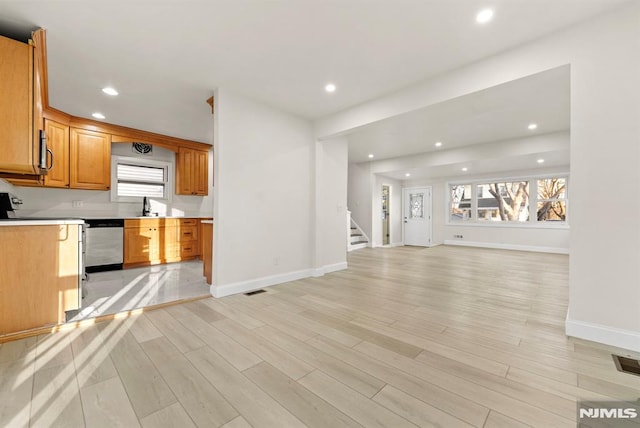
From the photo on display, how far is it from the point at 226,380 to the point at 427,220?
861cm

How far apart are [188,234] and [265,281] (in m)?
2.80

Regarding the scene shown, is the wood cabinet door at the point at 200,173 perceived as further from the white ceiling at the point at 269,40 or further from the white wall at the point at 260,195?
the white wall at the point at 260,195

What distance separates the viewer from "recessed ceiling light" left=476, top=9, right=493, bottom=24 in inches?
78.6

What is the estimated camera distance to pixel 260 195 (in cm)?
360

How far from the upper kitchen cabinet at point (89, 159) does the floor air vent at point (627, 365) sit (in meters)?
6.78

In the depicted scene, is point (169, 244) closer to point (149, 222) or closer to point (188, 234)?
point (188, 234)

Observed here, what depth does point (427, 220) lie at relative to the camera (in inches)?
352

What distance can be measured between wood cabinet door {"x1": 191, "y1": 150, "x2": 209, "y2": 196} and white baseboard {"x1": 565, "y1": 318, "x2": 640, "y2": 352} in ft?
20.2

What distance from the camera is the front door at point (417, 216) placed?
8.94m

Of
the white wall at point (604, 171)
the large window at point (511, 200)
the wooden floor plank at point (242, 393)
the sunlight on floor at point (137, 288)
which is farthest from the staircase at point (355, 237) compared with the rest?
the wooden floor plank at point (242, 393)

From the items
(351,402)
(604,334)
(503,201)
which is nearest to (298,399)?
(351,402)

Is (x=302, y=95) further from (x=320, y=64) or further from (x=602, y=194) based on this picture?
(x=602, y=194)

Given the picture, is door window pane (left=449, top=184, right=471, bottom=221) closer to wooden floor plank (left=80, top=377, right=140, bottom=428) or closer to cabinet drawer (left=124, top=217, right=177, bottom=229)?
cabinet drawer (left=124, top=217, right=177, bottom=229)

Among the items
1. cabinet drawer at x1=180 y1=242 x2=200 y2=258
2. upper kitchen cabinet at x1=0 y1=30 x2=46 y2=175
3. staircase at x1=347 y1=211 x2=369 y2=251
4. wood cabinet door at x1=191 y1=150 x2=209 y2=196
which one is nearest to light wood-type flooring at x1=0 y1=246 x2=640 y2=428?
upper kitchen cabinet at x1=0 y1=30 x2=46 y2=175
